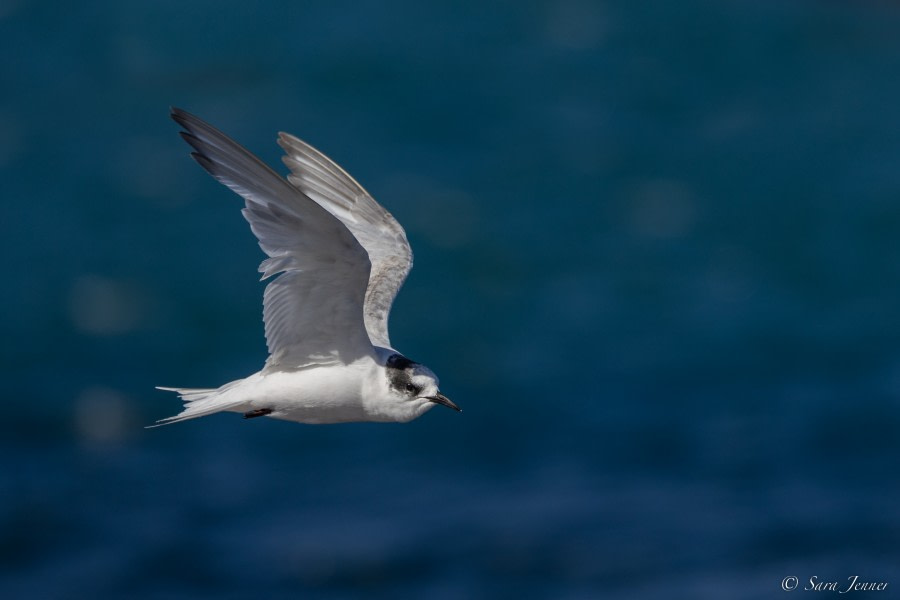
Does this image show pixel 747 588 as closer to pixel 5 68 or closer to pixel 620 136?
pixel 620 136

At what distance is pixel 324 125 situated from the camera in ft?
134

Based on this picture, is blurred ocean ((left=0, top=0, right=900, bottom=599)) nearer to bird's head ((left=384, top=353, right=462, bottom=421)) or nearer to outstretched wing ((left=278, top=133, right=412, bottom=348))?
outstretched wing ((left=278, top=133, right=412, bottom=348))

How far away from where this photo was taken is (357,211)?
446 inches

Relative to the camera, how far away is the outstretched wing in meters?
10.8

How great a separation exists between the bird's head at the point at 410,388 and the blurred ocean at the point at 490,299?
72.8 ft

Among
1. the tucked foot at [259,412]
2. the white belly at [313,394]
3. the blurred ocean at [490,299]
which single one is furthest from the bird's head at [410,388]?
the blurred ocean at [490,299]

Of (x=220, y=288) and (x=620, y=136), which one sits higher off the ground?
(x=620, y=136)

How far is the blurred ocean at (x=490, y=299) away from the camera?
32094 millimetres

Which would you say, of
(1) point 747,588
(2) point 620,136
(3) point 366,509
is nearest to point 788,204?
(2) point 620,136

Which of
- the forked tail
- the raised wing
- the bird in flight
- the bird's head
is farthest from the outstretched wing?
the bird's head

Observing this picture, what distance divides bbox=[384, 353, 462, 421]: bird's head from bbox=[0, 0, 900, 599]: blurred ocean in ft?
72.8

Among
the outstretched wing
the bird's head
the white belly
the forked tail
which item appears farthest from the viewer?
the outstretched wing

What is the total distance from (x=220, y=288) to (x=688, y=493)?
13160mm

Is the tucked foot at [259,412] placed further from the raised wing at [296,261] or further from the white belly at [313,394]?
the raised wing at [296,261]
